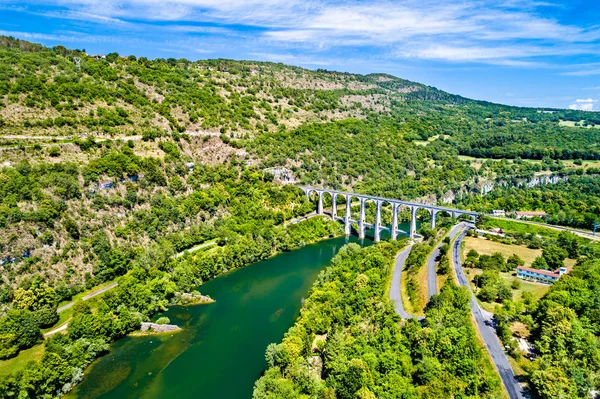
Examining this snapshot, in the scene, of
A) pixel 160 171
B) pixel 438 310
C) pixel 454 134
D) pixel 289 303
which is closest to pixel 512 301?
pixel 438 310

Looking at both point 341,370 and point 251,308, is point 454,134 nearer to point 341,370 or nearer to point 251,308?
point 251,308

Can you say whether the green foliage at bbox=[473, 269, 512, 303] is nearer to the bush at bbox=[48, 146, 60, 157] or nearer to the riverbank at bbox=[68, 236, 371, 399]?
the riverbank at bbox=[68, 236, 371, 399]

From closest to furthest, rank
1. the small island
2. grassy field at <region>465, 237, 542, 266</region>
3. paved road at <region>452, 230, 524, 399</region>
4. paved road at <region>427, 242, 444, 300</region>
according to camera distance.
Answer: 1. paved road at <region>452, 230, 524, 399</region>
2. paved road at <region>427, 242, 444, 300</region>
3. the small island
4. grassy field at <region>465, 237, 542, 266</region>

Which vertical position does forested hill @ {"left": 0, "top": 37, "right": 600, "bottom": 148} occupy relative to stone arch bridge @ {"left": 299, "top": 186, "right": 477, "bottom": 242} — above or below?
above

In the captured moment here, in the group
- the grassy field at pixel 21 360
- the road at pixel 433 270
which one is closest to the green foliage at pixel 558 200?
the road at pixel 433 270

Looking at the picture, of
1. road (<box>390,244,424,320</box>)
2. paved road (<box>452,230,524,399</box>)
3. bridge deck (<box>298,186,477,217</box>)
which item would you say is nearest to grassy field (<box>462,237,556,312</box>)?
paved road (<box>452,230,524,399</box>)

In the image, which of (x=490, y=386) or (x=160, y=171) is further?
(x=160, y=171)

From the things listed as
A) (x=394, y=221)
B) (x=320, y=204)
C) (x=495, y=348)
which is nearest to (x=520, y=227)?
(x=394, y=221)
